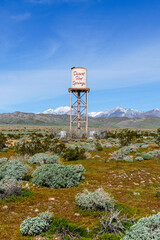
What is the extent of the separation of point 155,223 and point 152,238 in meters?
0.36

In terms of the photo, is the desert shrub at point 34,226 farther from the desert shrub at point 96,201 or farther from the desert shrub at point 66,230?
the desert shrub at point 96,201

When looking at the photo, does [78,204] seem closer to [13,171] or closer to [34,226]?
[34,226]

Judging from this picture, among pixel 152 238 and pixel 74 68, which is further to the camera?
pixel 74 68

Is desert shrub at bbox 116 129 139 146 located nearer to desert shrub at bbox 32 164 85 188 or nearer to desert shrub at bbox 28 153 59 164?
desert shrub at bbox 28 153 59 164

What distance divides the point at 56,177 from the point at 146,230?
5494 mm

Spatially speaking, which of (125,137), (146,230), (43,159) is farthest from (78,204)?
(125,137)

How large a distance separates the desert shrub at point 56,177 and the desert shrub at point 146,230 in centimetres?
500

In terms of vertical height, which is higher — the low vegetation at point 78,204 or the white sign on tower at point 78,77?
the white sign on tower at point 78,77

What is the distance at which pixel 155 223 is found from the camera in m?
3.74

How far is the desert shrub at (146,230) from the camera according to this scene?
136 inches

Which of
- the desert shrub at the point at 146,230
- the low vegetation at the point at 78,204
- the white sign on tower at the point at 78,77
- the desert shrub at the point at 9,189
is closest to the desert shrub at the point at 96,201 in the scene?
the low vegetation at the point at 78,204

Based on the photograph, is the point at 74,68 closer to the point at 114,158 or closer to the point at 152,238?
the point at 114,158

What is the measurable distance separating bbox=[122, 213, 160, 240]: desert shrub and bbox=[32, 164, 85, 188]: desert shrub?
5.00 metres

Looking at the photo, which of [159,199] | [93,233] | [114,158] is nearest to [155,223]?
[93,233]
